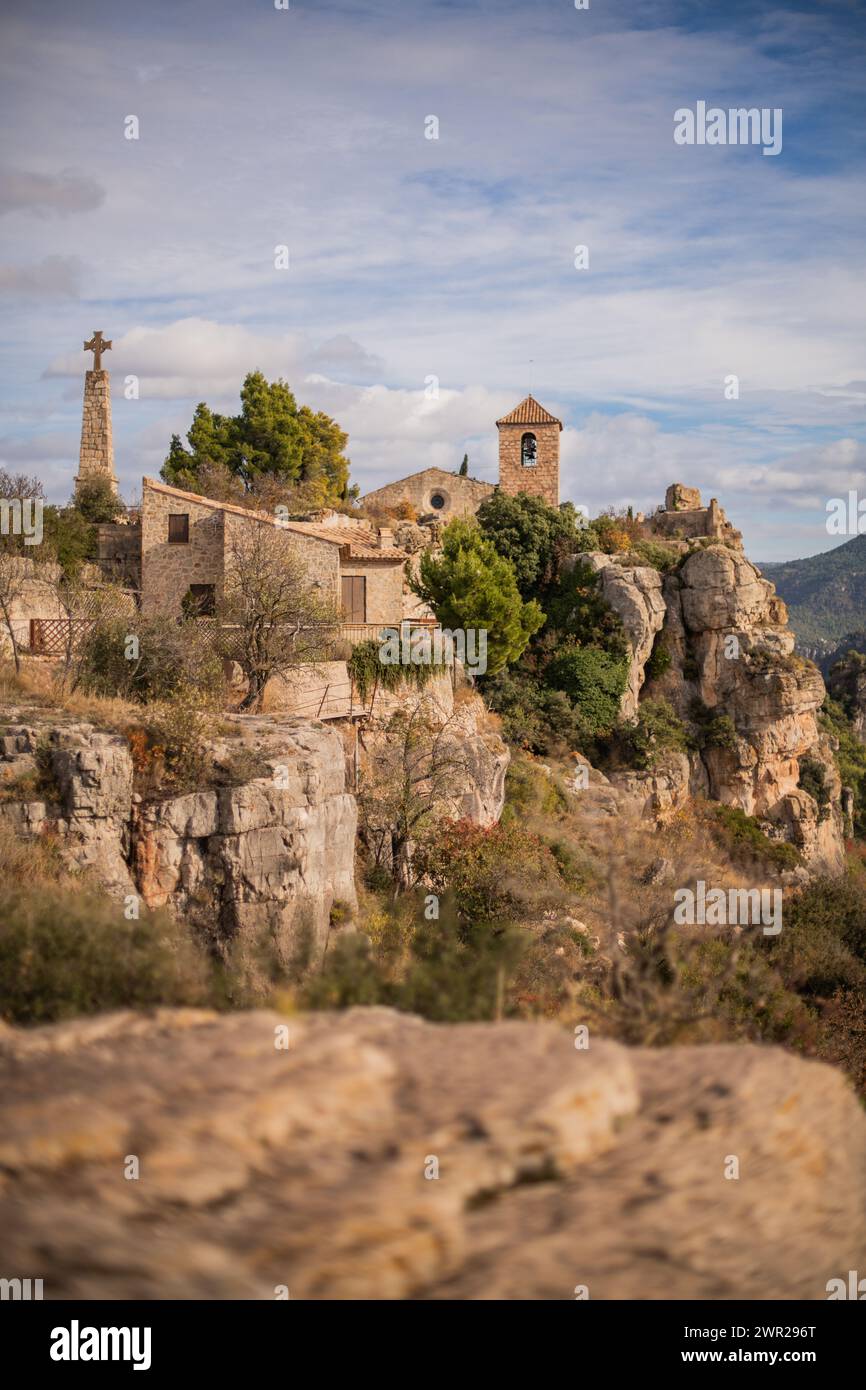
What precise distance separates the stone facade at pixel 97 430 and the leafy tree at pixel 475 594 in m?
10.5

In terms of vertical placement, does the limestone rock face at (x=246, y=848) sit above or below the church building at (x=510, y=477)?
below

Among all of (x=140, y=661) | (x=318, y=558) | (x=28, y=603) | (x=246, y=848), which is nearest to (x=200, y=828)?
(x=246, y=848)

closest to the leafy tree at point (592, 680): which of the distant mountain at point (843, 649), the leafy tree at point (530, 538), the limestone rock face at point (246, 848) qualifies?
the leafy tree at point (530, 538)

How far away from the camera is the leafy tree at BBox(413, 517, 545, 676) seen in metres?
29.0

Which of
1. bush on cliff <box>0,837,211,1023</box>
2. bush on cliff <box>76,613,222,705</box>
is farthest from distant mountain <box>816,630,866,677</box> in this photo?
bush on cliff <box>0,837,211,1023</box>

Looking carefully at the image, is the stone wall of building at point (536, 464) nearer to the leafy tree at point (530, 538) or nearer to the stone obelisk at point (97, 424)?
the leafy tree at point (530, 538)

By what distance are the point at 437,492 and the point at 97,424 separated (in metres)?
15.8

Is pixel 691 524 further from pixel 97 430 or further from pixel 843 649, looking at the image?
pixel 843 649

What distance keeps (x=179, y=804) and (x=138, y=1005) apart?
296 inches

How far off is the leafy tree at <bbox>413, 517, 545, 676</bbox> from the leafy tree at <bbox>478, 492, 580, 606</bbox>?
595 centimetres

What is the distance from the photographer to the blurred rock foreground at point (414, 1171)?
4.17 m

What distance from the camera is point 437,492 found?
44.3 metres

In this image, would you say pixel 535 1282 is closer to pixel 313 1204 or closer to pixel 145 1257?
pixel 313 1204
